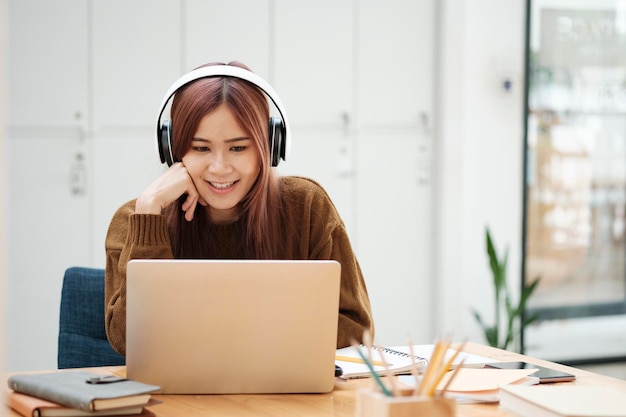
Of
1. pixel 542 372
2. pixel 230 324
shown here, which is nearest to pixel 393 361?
pixel 542 372

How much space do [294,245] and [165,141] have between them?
1.37 feet

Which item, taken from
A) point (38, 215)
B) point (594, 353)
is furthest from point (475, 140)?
point (38, 215)

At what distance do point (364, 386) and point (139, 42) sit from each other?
2790 millimetres

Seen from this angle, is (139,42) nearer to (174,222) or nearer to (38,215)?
(38,215)

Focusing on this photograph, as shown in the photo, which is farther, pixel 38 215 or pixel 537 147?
pixel 537 147

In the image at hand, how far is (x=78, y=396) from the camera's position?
4.38ft

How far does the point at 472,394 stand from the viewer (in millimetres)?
1551

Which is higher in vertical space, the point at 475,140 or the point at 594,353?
the point at 475,140

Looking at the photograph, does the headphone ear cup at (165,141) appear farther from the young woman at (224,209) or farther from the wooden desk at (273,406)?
the wooden desk at (273,406)

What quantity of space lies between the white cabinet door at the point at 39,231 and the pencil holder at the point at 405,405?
9.83ft

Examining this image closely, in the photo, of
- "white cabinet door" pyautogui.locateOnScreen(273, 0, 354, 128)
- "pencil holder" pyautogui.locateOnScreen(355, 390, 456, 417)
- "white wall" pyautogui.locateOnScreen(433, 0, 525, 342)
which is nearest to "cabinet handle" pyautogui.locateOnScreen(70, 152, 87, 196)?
"white cabinet door" pyautogui.locateOnScreen(273, 0, 354, 128)

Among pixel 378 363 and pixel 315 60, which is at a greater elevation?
pixel 315 60

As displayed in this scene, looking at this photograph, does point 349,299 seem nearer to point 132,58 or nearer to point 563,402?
point 563,402

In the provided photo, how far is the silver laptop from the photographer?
1.49 meters
